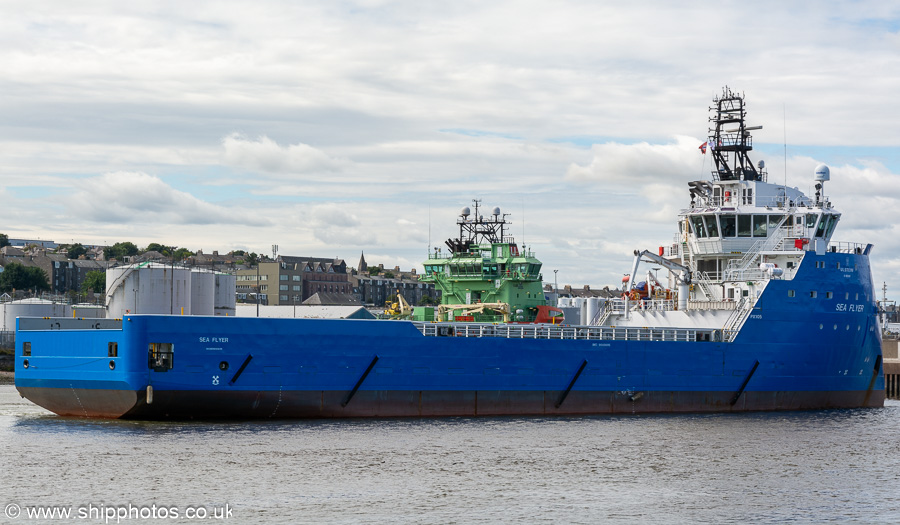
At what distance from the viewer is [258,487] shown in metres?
24.9

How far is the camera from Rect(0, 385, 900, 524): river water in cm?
2325

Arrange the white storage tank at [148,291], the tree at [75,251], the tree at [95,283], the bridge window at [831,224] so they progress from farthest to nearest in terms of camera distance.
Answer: the tree at [75,251]
the tree at [95,283]
the white storage tank at [148,291]
the bridge window at [831,224]

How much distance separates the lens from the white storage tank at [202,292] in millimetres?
52469

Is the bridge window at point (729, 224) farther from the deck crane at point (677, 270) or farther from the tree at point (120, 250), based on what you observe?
the tree at point (120, 250)

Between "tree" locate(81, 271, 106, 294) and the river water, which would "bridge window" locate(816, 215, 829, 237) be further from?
"tree" locate(81, 271, 106, 294)

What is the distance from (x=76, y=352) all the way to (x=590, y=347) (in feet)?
56.5

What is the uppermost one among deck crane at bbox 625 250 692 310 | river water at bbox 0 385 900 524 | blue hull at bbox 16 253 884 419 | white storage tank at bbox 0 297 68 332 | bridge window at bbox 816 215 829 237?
bridge window at bbox 816 215 829 237

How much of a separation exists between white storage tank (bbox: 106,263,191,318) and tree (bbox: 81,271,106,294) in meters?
75.1

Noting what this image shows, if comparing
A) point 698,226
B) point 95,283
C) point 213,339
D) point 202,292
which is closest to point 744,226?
point 698,226

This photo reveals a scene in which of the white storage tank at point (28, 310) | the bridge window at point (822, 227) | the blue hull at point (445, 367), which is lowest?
the blue hull at point (445, 367)

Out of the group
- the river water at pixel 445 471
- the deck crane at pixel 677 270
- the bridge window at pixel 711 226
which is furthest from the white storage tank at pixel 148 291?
the bridge window at pixel 711 226

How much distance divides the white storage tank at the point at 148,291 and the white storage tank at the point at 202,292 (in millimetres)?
1719

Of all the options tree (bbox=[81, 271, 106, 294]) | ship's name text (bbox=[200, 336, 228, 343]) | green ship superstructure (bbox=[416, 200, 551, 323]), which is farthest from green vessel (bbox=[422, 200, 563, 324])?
tree (bbox=[81, 271, 106, 294])

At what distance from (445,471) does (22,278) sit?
4505 inches
